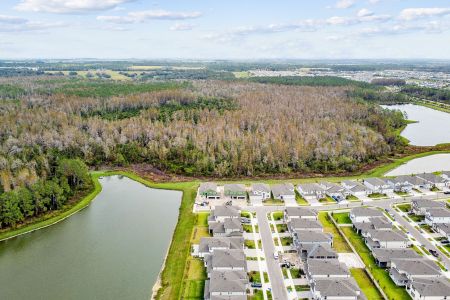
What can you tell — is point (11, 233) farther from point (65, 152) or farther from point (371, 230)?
point (371, 230)

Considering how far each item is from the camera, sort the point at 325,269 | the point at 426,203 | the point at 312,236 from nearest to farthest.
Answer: the point at 325,269
the point at 312,236
the point at 426,203

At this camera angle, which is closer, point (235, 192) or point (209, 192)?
point (235, 192)

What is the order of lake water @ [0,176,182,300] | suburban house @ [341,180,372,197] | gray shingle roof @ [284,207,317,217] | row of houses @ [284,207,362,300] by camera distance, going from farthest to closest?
suburban house @ [341,180,372,197]
gray shingle roof @ [284,207,317,217]
lake water @ [0,176,182,300]
row of houses @ [284,207,362,300]

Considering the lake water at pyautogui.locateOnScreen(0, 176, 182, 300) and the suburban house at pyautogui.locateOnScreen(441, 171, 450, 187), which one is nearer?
the lake water at pyautogui.locateOnScreen(0, 176, 182, 300)

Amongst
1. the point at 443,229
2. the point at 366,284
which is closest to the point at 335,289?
the point at 366,284

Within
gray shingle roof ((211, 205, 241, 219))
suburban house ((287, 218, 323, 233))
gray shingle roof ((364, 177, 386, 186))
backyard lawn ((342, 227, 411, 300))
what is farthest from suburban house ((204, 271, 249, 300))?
gray shingle roof ((364, 177, 386, 186))

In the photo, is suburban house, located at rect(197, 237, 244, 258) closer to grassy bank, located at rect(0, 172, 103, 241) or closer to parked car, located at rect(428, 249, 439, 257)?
parked car, located at rect(428, 249, 439, 257)

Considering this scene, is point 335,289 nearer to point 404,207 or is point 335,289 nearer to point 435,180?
point 404,207

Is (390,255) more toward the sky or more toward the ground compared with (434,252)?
more toward the sky
